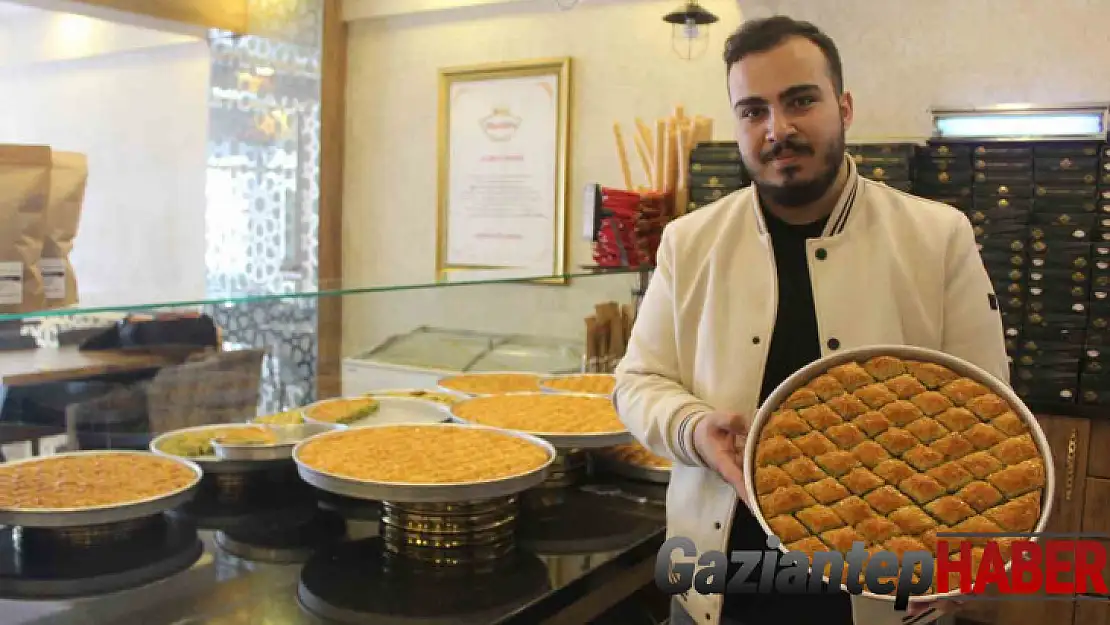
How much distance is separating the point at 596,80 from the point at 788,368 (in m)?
3.28

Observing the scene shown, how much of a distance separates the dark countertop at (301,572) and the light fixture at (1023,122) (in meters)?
2.18

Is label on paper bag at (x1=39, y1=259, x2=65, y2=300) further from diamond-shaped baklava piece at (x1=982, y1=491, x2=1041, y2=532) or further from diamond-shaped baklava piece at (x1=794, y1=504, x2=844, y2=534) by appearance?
diamond-shaped baklava piece at (x1=982, y1=491, x2=1041, y2=532)

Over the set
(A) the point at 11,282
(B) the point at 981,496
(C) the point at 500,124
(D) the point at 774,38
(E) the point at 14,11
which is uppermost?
(E) the point at 14,11

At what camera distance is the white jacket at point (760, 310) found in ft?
4.42

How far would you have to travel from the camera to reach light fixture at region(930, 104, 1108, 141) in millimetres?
3051

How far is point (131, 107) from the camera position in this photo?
5.70m


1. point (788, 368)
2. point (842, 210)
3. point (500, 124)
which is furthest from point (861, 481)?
point (500, 124)

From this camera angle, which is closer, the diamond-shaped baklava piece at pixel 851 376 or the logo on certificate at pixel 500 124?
the diamond-shaped baklava piece at pixel 851 376

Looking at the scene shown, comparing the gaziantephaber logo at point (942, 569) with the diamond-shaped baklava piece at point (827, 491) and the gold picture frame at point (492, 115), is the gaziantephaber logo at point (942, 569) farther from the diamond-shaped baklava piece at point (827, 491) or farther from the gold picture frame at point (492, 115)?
the gold picture frame at point (492, 115)

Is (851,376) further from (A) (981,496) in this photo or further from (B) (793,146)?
(B) (793,146)

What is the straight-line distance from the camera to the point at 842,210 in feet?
4.59

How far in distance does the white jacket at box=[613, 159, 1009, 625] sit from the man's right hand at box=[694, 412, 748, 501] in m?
0.03

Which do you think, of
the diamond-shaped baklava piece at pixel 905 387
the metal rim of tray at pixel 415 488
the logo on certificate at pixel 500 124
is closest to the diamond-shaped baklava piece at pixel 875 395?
the diamond-shaped baklava piece at pixel 905 387

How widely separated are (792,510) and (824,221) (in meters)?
0.50
